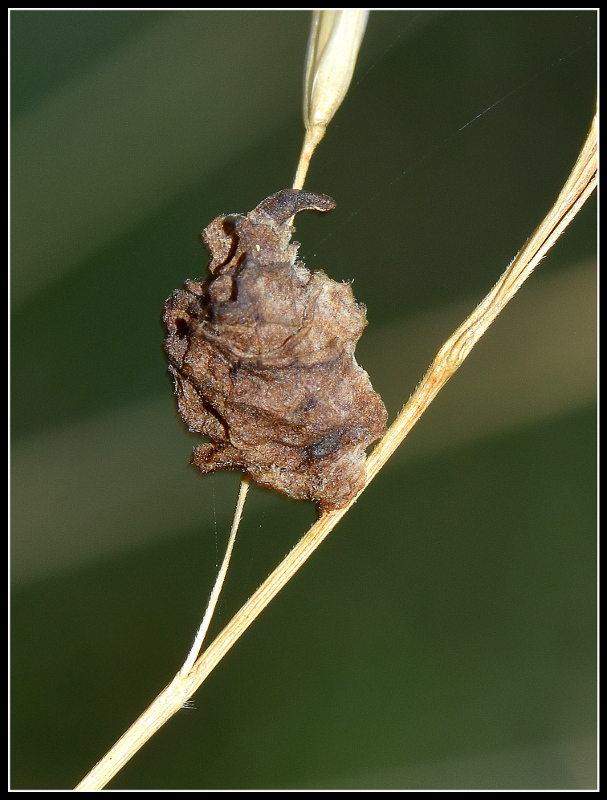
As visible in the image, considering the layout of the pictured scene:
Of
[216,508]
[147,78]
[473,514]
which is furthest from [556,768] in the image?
[147,78]

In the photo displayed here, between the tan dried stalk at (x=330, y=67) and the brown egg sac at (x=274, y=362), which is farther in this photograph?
the tan dried stalk at (x=330, y=67)

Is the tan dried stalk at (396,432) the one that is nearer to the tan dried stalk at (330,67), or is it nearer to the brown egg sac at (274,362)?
the brown egg sac at (274,362)

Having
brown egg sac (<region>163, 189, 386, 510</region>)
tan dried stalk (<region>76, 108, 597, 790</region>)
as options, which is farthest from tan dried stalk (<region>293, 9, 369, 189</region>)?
tan dried stalk (<region>76, 108, 597, 790</region>)

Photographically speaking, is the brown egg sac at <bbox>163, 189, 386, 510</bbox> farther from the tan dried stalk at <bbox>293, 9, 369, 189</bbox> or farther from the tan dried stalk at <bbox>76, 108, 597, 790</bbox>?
the tan dried stalk at <bbox>293, 9, 369, 189</bbox>

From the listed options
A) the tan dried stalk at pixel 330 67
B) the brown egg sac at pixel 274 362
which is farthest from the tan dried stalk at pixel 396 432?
the tan dried stalk at pixel 330 67

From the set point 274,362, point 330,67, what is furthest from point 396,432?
point 330,67

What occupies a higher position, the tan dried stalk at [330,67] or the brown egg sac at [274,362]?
the tan dried stalk at [330,67]
